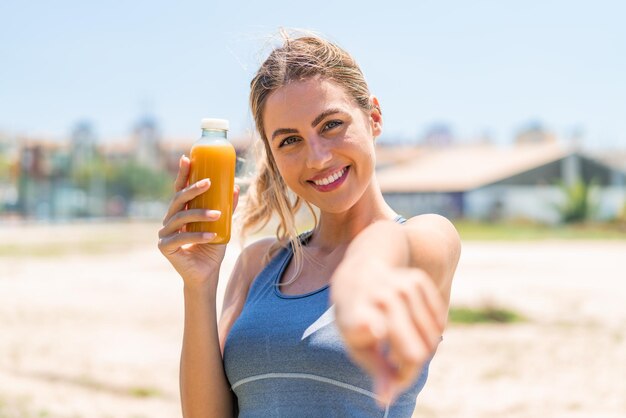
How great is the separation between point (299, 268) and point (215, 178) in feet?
1.08

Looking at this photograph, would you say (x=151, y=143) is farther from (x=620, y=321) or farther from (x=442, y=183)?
(x=620, y=321)

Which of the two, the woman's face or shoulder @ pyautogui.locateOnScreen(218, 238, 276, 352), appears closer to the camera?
the woman's face

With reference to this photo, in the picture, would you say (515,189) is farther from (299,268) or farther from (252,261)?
(299,268)

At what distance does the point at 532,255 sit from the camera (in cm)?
2005

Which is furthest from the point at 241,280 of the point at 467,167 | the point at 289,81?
the point at 467,167

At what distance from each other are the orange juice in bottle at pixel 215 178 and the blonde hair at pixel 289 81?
0.58ft

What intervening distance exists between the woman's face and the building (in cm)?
3732

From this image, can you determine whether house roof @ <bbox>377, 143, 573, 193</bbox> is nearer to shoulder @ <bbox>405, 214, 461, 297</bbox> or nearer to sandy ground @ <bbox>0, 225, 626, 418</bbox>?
sandy ground @ <bbox>0, 225, 626, 418</bbox>

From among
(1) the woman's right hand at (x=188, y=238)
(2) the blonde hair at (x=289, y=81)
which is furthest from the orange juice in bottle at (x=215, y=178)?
(2) the blonde hair at (x=289, y=81)

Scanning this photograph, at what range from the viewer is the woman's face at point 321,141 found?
1626 mm

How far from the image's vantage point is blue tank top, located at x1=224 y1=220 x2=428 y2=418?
1.60m

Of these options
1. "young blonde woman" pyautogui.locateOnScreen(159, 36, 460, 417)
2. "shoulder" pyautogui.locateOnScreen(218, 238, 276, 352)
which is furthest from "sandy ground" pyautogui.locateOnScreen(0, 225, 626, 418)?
"young blonde woman" pyautogui.locateOnScreen(159, 36, 460, 417)

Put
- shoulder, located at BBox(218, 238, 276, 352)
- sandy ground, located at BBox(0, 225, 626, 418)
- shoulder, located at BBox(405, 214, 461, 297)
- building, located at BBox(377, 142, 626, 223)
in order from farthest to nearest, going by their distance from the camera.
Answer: building, located at BBox(377, 142, 626, 223) → sandy ground, located at BBox(0, 225, 626, 418) → shoulder, located at BBox(218, 238, 276, 352) → shoulder, located at BBox(405, 214, 461, 297)

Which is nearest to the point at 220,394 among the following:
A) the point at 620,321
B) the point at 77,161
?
the point at 620,321
